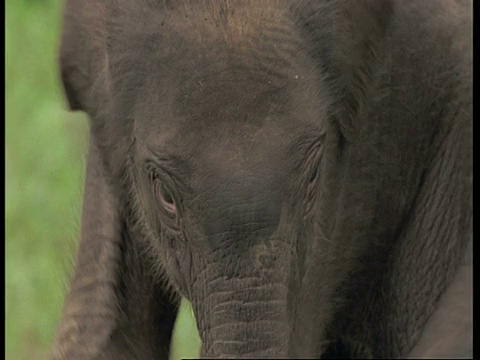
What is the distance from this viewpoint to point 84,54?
422cm

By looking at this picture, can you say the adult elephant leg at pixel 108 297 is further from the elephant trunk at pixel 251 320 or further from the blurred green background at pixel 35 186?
the elephant trunk at pixel 251 320

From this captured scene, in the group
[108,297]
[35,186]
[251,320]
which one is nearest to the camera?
[251,320]

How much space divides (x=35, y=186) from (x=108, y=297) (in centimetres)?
193

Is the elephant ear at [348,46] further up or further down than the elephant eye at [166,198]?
further up

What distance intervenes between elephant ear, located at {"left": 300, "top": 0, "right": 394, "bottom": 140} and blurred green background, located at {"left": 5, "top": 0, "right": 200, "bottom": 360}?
1.11 m

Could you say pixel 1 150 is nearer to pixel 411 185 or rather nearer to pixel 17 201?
pixel 17 201

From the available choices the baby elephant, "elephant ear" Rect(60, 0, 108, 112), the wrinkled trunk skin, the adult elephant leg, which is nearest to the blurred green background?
the adult elephant leg

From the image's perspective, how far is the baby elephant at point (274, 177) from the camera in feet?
12.0

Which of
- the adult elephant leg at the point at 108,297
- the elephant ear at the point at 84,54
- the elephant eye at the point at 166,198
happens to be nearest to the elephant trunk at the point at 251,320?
the elephant eye at the point at 166,198

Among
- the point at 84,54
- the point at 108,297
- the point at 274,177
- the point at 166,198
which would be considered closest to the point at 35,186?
the point at 108,297

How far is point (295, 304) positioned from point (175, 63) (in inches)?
21.1

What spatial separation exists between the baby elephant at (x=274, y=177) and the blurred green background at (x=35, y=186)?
18.2 inches

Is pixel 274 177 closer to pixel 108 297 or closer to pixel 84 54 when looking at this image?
pixel 84 54


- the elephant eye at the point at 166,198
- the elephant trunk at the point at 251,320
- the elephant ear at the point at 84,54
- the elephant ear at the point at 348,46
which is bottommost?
the elephant trunk at the point at 251,320
